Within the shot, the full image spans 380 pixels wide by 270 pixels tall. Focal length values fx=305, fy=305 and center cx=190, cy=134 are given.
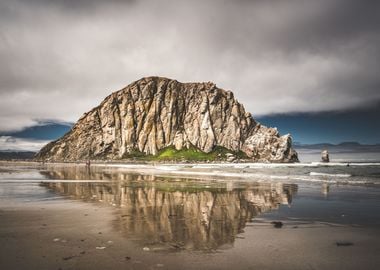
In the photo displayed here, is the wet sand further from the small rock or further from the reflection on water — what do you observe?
the reflection on water

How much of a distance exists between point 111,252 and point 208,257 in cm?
276

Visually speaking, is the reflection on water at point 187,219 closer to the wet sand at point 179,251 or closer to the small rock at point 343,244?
the wet sand at point 179,251

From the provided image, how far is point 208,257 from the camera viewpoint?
27.5ft

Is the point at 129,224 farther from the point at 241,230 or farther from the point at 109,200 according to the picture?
the point at 109,200

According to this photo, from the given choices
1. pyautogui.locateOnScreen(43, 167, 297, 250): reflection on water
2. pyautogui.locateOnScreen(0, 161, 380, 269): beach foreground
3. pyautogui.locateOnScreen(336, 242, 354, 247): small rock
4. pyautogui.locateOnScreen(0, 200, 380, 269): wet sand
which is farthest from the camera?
pyautogui.locateOnScreen(43, 167, 297, 250): reflection on water

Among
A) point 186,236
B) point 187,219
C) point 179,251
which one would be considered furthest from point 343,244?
point 187,219

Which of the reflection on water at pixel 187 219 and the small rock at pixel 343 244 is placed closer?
the small rock at pixel 343 244

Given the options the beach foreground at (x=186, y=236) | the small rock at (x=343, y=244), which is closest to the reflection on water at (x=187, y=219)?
the beach foreground at (x=186, y=236)

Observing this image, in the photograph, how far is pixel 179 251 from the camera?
29.2ft

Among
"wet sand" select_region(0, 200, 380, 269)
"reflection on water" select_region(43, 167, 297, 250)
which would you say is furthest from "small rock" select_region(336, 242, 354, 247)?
"reflection on water" select_region(43, 167, 297, 250)

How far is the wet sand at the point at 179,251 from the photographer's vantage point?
781 cm

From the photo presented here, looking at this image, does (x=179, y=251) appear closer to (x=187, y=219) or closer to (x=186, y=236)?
(x=186, y=236)

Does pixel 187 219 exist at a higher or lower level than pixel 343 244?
higher

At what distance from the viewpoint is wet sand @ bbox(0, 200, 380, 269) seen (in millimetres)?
7809
